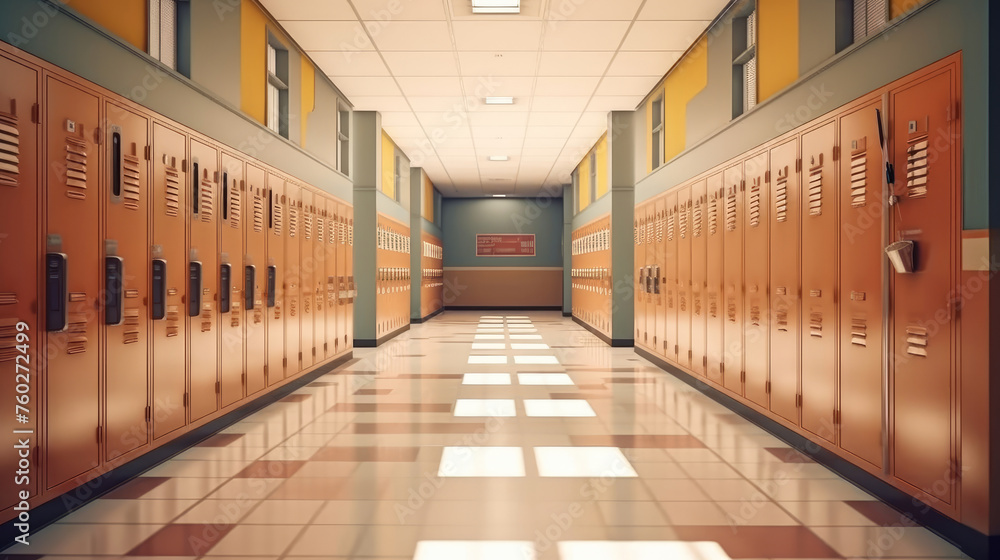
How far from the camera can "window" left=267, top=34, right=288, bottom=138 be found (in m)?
5.80

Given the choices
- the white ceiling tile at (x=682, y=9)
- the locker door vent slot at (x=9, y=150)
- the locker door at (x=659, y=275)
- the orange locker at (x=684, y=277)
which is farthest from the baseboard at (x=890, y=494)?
the locker door vent slot at (x=9, y=150)

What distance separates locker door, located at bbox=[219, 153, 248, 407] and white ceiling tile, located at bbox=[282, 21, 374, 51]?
1837mm

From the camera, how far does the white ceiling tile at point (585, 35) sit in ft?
18.9

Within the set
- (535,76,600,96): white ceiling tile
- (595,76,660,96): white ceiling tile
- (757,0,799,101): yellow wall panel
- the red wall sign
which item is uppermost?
(595,76,660,96): white ceiling tile

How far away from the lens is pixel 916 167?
2773 millimetres

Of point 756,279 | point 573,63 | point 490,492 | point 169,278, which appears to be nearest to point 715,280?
point 756,279

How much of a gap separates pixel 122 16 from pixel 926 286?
430 cm

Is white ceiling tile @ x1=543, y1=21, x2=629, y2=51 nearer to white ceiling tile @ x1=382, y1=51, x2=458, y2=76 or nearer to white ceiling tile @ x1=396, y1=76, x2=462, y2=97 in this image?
white ceiling tile @ x1=382, y1=51, x2=458, y2=76

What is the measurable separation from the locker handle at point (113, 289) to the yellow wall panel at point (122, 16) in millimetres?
1200

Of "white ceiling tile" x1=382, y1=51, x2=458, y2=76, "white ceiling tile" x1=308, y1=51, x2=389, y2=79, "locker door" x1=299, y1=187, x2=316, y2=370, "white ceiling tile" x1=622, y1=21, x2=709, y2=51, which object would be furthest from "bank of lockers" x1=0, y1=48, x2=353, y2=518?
"white ceiling tile" x1=622, y1=21, x2=709, y2=51

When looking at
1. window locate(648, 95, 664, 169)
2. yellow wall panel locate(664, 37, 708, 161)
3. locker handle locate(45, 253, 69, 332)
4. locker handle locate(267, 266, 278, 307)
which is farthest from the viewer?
window locate(648, 95, 664, 169)

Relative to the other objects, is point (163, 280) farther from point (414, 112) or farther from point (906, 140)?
point (414, 112)

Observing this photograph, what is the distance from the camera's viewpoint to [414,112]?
29.5ft

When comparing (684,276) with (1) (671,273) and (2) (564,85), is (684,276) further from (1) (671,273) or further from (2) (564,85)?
(2) (564,85)
